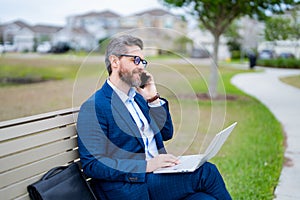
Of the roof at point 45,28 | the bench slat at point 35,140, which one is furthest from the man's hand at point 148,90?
the roof at point 45,28

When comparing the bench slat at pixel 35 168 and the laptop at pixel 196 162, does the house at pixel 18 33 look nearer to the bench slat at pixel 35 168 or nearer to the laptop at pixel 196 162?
the bench slat at pixel 35 168

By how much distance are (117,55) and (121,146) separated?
20.8 inches

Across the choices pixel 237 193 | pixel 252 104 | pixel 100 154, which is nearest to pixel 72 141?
pixel 100 154

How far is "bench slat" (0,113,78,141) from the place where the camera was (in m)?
2.11

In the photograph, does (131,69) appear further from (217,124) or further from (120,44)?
(217,124)

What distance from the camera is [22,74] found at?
26219 mm

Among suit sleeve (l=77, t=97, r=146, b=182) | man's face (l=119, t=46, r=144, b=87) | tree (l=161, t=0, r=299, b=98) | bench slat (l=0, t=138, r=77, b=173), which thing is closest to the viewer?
bench slat (l=0, t=138, r=77, b=173)

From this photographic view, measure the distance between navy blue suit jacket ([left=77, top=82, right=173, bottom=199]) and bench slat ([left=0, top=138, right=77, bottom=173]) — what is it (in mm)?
108

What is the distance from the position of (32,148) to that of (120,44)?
0.76 metres

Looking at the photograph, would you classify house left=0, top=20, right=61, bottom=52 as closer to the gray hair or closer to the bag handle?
the gray hair

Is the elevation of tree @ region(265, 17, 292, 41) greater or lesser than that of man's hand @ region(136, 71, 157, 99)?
lesser

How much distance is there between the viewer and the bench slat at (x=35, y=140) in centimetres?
207

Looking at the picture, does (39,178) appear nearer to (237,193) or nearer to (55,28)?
(237,193)

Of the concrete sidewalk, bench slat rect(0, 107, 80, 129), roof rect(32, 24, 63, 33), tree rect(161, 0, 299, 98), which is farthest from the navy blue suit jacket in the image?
roof rect(32, 24, 63, 33)
